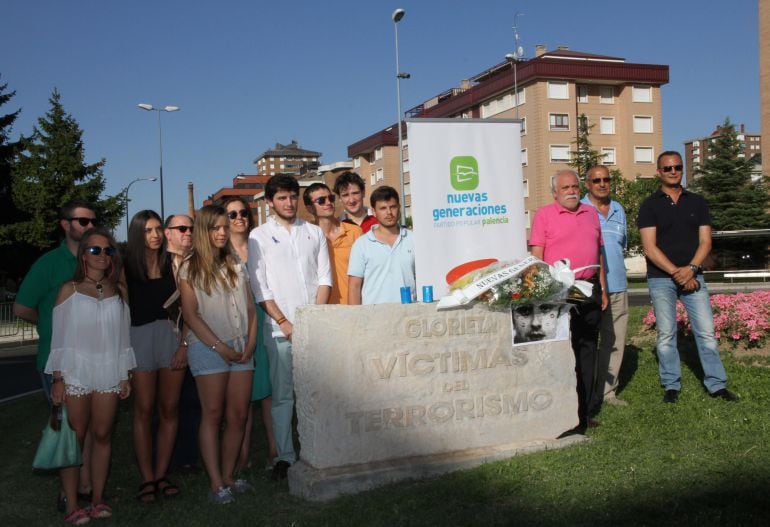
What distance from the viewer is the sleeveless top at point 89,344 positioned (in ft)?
15.1

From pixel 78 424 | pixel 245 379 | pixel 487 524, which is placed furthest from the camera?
pixel 245 379

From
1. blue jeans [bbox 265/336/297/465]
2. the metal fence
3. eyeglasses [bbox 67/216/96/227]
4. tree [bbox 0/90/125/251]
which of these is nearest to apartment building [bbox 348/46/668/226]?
tree [bbox 0/90/125/251]

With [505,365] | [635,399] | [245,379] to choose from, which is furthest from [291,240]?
[635,399]

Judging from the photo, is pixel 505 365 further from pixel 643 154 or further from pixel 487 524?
pixel 643 154

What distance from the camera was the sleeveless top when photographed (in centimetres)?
461

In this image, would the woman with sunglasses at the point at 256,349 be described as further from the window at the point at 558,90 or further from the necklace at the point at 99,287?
the window at the point at 558,90

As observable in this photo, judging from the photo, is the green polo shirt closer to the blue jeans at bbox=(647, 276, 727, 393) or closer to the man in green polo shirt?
the man in green polo shirt

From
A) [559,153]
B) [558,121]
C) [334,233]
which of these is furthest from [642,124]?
[334,233]

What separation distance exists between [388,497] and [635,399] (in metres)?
3.30

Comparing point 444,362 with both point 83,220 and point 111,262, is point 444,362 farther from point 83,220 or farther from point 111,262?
point 83,220

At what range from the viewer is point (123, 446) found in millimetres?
6855

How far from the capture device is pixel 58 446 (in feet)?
15.1

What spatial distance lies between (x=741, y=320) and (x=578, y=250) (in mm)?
4174

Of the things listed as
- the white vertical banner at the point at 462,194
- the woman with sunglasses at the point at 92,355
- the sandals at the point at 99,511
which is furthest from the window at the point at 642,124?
the sandals at the point at 99,511
